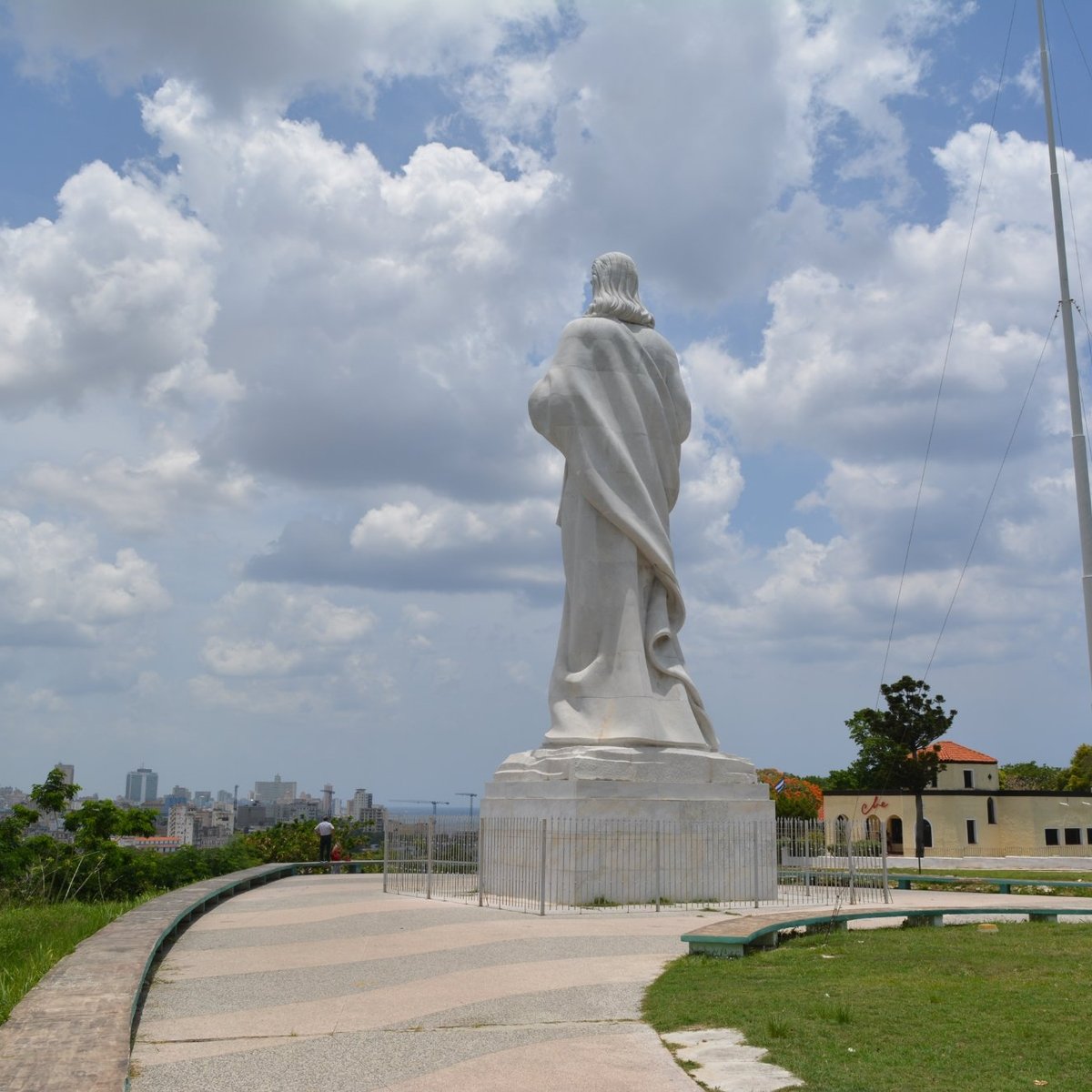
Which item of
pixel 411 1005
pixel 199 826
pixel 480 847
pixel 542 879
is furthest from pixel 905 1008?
pixel 199 826

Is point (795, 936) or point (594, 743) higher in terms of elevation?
point (594, 743)

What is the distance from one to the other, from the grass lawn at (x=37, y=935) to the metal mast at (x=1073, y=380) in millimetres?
11212

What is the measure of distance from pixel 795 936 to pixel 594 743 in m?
4.67

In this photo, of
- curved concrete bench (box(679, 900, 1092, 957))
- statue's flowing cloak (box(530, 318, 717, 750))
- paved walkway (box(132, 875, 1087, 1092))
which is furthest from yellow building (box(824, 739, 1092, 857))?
paved walkway (box(132, 875, 1087, 1092))

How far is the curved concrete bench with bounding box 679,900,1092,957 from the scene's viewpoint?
9.80 m

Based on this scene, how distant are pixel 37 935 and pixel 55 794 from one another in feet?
28.6

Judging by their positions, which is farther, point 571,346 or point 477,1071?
point 571,346

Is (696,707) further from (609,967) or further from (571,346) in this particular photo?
(609,967)

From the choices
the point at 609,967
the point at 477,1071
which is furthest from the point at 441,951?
the point at 477,1071

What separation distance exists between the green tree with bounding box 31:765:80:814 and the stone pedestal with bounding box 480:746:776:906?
7.08m

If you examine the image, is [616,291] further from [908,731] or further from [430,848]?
[908,731]

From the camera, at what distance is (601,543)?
54.7ft

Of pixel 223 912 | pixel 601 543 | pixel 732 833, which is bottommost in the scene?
pixel 223 912

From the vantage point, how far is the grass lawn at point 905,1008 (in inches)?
233
